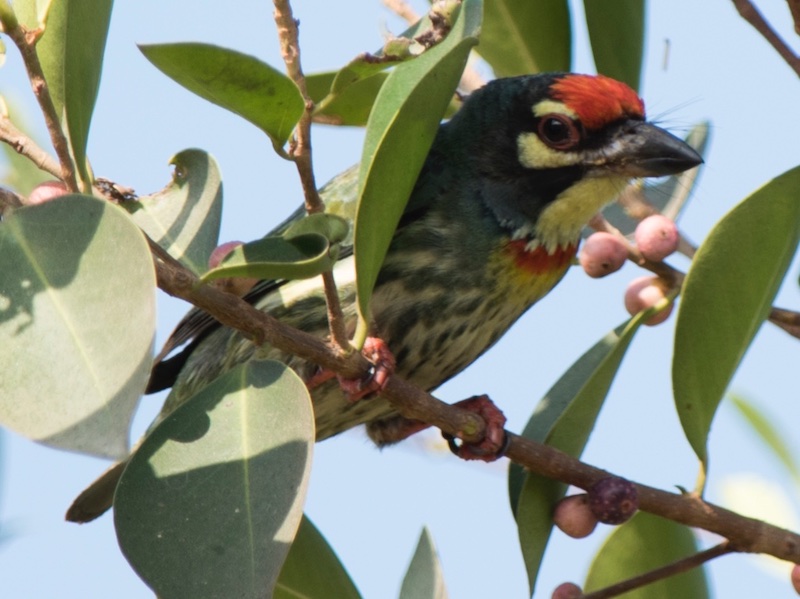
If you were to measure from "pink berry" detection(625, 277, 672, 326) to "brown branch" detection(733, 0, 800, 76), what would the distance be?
0.70 metres

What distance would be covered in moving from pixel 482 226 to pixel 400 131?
1.35 m

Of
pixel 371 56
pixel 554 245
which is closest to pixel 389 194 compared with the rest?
pixel 371 56

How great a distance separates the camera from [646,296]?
9.13ft

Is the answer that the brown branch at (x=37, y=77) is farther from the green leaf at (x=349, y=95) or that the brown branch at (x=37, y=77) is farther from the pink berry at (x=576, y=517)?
the pink berry at (x=576, y=517)

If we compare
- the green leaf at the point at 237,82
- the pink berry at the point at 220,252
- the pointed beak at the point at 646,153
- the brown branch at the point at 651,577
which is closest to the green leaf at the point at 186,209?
the pink berry at the point at 220,252

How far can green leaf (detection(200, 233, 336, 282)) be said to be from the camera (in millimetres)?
1735

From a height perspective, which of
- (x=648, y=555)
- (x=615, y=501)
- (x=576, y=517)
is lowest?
(x=648, y=555)

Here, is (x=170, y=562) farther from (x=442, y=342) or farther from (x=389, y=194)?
(x=442, y=342)

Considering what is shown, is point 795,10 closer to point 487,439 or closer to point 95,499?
point 487,439

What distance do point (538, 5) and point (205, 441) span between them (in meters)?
1.51

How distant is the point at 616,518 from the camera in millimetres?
2354

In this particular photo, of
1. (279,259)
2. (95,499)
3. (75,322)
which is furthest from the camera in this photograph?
(95,499)

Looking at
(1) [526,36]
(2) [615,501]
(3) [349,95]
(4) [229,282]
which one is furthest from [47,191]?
(1) [526,36]

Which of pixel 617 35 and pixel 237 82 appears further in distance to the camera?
pixel 617 35
